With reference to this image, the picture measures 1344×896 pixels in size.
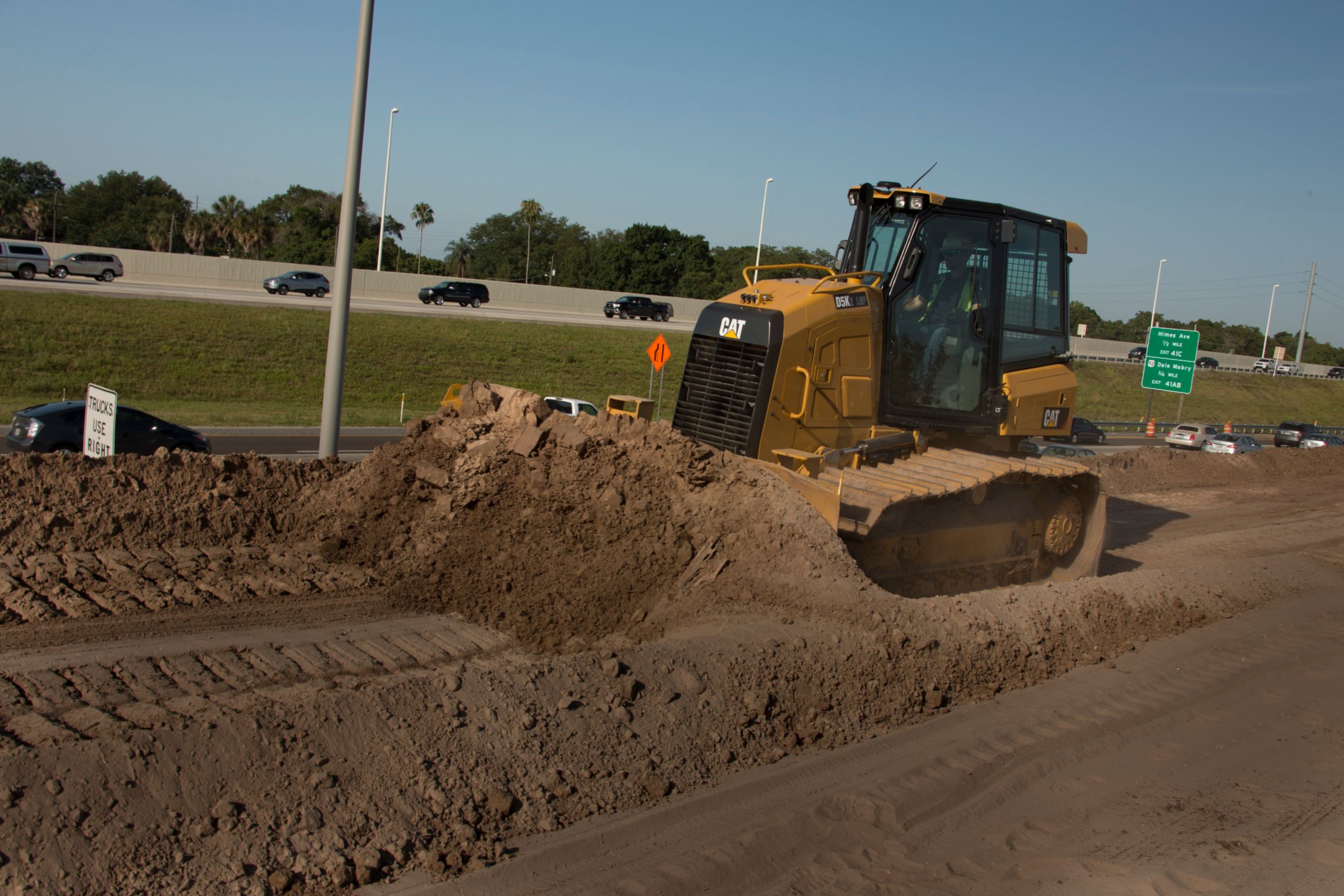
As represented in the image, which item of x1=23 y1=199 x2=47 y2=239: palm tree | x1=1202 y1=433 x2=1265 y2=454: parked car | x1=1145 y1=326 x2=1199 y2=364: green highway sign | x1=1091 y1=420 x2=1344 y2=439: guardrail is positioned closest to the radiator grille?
x1=1145 y1=326 x2=1199 y2=364: green highway sign

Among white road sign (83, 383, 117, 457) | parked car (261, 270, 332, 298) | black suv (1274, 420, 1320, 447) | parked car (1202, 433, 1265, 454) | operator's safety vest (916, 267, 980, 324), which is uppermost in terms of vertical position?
parked car (261, 270, 332, 298)

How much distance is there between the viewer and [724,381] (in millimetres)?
9258

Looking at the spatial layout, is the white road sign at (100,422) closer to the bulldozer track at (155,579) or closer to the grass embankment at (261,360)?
the bulldozer track at (155,579)

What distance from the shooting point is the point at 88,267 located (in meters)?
38.9

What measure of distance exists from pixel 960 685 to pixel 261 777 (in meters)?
5.15

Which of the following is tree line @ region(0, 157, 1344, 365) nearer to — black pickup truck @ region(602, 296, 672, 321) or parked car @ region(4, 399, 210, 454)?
black pickup truck @ region(602, 296, 672, 321)

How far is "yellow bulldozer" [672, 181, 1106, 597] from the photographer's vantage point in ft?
29.3

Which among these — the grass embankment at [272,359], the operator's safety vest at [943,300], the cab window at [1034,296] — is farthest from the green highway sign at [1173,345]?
the operator's safety vest at [943,300]

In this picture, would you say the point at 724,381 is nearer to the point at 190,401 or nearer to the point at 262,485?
the point at 262,485

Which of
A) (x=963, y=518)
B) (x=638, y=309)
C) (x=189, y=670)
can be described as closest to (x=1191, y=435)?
(x=638, y=309)

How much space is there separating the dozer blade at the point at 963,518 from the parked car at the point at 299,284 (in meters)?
38.9

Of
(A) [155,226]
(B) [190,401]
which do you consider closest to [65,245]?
(B) [190,401]

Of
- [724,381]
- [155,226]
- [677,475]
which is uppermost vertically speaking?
[155,226]

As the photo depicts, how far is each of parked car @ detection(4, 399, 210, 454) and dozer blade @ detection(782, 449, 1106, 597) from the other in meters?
10.9
